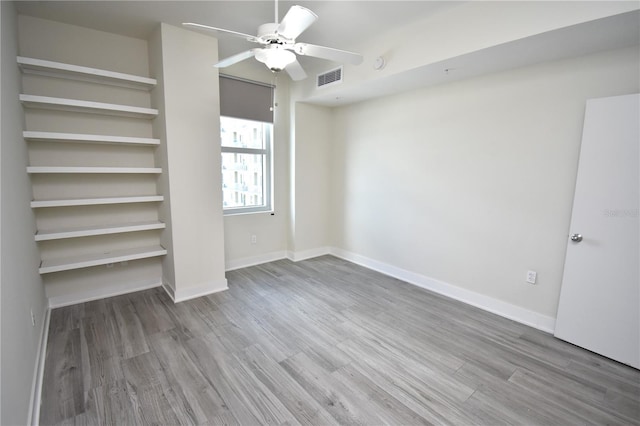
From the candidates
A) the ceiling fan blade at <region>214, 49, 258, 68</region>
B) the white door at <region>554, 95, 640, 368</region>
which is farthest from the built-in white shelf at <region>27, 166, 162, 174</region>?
the white door at <region>554, 95, 640, 368</region>

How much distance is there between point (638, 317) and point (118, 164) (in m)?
4.70

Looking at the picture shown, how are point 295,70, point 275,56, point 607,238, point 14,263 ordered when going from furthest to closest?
point 295,70 → point 607,238 → point 275,56 → point 14,263

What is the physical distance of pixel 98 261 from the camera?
287cm

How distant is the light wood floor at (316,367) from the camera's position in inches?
69.9

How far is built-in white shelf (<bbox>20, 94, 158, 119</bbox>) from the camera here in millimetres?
2492

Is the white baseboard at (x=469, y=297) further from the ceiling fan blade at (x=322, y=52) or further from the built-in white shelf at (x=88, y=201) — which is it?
the built-in white shelf at (x=88, y=201)

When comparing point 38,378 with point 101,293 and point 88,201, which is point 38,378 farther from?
point 88,201

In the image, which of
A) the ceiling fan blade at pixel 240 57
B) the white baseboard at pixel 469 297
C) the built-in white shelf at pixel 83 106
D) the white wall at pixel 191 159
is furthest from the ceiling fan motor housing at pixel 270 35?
the white baseboard at pixel 469 297

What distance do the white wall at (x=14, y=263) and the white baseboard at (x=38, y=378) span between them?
2.1 inches

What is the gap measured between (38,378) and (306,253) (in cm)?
319

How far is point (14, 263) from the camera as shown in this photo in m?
1.69

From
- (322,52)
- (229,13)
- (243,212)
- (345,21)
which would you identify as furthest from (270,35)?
(243,212)

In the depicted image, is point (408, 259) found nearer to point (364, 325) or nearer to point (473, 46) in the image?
point (364, 325)

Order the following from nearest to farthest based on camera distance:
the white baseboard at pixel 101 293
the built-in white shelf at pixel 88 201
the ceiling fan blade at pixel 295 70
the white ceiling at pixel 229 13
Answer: the ceiling fan blade at pixel 295 70 → the white ceiling at pixel 229 13 → the built-in white shelf at pixel 88 201 → the white baseboard at pixel 101 293
